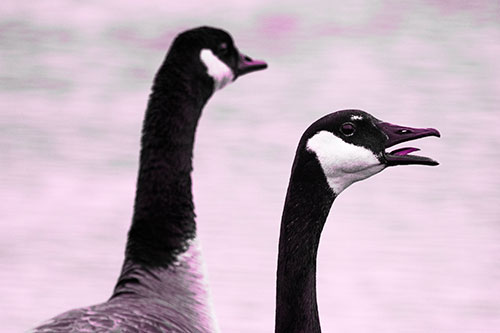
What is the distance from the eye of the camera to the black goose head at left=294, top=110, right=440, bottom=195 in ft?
5.55

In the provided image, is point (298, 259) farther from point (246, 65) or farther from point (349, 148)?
point (246, 65)

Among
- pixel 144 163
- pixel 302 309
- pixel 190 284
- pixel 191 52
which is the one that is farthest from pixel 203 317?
pixel 191 52

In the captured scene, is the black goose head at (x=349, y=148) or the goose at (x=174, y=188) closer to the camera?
the black goose head at (x=349, y=148)

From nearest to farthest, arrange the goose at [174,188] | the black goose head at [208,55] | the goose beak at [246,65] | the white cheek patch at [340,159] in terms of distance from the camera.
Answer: the white cheek patch at [340,159], the goose at [174,188], the black goose head at [208,55], the goose beak at [246,65]

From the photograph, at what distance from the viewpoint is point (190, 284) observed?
1.90 meters

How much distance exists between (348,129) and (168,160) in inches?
16.2

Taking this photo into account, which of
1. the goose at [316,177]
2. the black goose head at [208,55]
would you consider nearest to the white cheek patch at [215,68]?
the black goose head at [208,55]

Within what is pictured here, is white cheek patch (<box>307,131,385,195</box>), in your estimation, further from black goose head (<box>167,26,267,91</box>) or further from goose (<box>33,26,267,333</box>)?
black goose head (<box>167,26,267,91</box>)

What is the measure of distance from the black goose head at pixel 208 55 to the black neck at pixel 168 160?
2 centimetres

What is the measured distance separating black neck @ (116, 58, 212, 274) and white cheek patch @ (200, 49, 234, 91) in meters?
0.03

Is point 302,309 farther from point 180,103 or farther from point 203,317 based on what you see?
point 180,103

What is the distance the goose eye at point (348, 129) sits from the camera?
171 cm

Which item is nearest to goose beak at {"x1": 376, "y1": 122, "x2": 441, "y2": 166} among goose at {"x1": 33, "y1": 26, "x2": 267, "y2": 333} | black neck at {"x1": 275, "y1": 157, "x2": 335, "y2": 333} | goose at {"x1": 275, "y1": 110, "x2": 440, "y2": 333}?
goose at {"x1": 275, "y1": 110, "x2": 440, "y2": 333}

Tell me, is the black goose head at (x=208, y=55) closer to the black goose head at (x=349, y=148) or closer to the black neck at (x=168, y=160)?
the black neck at (x=168, y=160)
